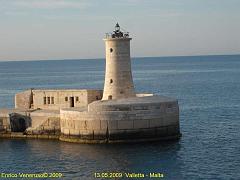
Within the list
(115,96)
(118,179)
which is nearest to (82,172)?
(118,179)

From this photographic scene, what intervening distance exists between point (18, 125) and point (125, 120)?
11.5 m

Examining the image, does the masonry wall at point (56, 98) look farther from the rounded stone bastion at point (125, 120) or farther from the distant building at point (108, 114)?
the rounded stone bastion at point (125, 120)

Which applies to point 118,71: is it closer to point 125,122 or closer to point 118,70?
point 118,70

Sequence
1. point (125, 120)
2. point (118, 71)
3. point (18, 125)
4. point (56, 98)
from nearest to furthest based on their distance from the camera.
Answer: point (125, 120) < point (118, 71) < point (18, 125) < point (56, 98)

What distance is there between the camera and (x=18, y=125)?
4744 cm

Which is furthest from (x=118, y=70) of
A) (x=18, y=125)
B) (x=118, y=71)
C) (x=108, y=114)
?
(x=18, y=125)

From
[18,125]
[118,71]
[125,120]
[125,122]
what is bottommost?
[18,125]

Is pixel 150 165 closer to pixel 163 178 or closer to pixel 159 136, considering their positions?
pixel 163 178

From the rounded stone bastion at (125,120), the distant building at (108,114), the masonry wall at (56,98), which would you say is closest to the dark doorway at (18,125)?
the distant building at (108,114)

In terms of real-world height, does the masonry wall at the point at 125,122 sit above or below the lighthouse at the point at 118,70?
below

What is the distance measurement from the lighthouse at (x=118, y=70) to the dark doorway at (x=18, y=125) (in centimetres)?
803

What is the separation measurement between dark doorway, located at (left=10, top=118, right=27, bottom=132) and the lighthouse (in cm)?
803

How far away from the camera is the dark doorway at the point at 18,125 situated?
47094 millimetres

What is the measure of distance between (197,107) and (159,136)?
2354 centimetres
